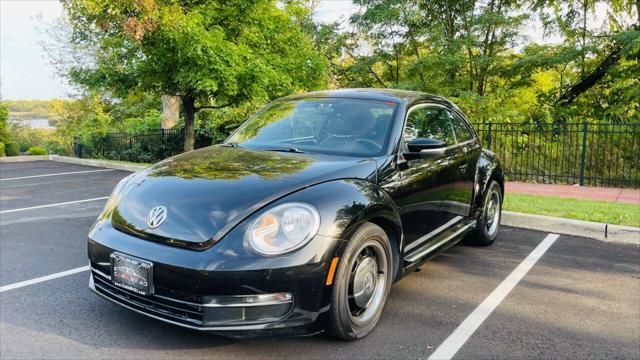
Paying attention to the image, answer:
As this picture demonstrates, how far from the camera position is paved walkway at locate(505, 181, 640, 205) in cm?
895

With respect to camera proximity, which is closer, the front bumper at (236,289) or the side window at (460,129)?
the front bumper at (236,289)

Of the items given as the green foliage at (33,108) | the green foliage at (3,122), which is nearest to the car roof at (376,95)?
the green foliage at (3,122)

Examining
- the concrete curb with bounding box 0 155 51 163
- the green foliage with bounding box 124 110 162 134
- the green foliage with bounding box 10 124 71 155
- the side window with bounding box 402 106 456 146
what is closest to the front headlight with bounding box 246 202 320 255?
the side window with bounding box 402 106 456 146

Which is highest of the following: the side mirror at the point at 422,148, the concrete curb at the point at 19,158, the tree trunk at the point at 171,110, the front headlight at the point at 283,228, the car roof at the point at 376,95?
the tree trunk at the point at 171,110

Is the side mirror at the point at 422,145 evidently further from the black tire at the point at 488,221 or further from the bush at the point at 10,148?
the bush at the point at 10,148

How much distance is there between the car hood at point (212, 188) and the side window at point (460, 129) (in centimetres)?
182

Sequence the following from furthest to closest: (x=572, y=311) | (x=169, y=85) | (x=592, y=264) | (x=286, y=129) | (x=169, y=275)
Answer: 1. (x=169, y=85)
2. (x=592, y=264)
3. (x=286, y=129)
4. (x=572, y=311)
5. (x=169, y=275)

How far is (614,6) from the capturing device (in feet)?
52.3

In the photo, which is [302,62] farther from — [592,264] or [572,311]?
[572,311]

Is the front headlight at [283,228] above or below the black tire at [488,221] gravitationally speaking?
above

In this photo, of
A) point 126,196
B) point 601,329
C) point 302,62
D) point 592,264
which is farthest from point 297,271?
point 302,62

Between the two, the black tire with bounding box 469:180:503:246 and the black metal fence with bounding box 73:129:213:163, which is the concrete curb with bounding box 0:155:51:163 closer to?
the black metal fence with bounding box 73:129:213:163

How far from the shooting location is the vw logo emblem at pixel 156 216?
2924 millimetres

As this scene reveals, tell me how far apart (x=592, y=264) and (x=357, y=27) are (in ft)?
43.4
